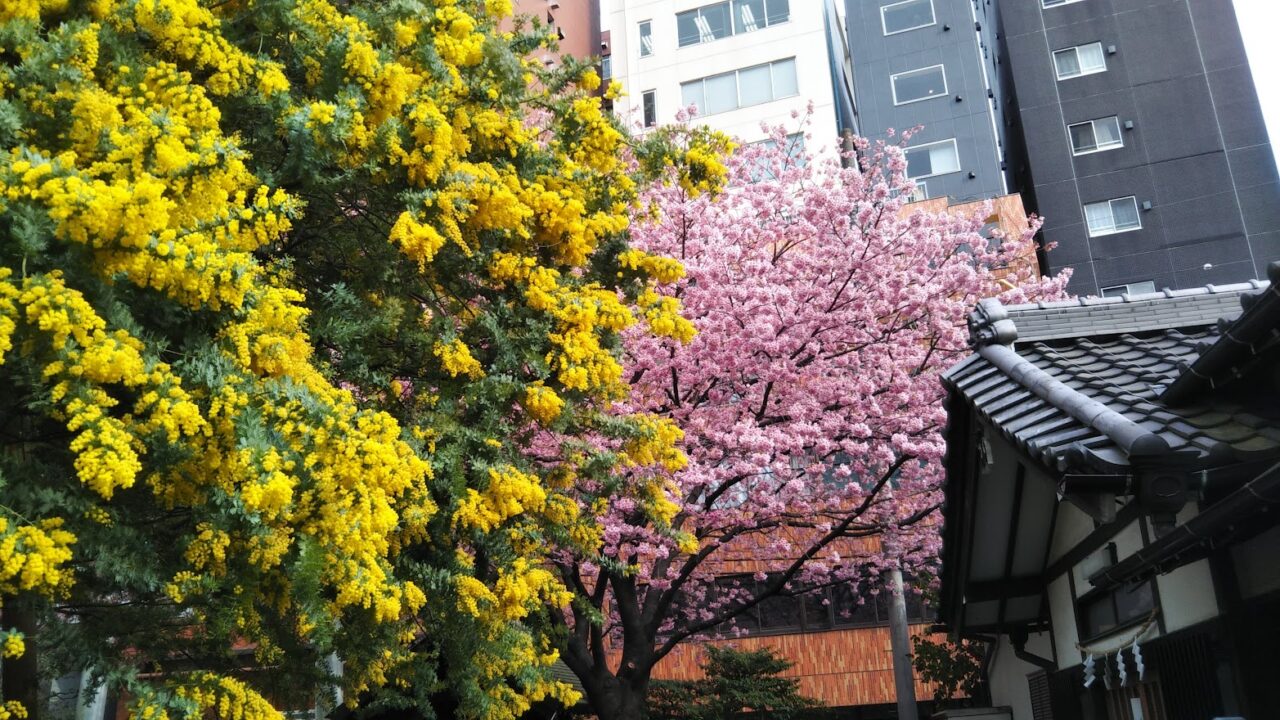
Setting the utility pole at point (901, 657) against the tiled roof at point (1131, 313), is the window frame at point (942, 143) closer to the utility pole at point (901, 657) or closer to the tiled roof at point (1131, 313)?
the utility pole at point (901, 657)

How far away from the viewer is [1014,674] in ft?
28.6

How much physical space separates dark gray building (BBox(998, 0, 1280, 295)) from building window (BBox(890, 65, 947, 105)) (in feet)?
6.46

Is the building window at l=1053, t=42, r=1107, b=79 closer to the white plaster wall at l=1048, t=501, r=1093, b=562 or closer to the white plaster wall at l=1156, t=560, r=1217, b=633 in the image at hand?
the white plaster wall at l=1048, t=501, r=1093, b=562

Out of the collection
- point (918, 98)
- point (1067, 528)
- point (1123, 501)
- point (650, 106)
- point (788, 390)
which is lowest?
point (1123, 501)

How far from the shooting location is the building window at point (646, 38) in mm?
30125

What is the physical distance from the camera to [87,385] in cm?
557

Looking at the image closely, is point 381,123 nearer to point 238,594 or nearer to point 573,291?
point 573,291

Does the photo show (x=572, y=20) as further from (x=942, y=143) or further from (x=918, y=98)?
(x=942, y=143)

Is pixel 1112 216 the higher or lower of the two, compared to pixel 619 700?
higher

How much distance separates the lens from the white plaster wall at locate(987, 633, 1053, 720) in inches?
307

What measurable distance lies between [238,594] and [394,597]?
1.00m

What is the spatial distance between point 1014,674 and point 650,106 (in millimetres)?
23209

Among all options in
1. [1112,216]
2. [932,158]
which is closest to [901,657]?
[1112,216]

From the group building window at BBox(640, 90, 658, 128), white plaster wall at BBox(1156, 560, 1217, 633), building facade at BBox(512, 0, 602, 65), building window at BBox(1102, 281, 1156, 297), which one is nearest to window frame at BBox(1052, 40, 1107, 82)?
building window at BBox(1102, 281, 1156, 297)
